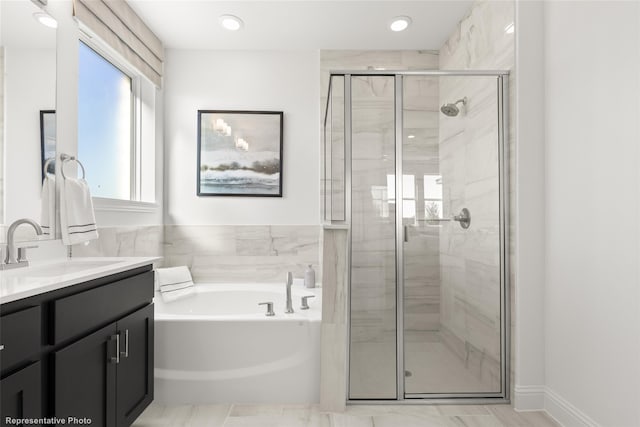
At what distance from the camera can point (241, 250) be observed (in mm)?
3346

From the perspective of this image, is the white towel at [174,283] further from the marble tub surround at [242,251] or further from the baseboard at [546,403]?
the baseboard at [546,403]

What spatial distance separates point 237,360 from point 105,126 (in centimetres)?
183

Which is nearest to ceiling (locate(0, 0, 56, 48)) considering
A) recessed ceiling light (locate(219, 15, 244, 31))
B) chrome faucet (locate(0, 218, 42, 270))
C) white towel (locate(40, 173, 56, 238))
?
white towel (locate(40, 173, 56, 238))

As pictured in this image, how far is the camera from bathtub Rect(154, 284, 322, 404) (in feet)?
6.97

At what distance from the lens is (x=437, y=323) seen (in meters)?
2.18

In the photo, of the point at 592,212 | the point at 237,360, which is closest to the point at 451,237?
the point at 592,212

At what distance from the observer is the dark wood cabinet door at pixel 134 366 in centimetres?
162

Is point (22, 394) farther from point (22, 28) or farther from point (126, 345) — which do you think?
point (22, 28)

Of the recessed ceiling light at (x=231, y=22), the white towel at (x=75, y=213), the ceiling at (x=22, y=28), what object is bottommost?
the white towel at (x=75, y=213)

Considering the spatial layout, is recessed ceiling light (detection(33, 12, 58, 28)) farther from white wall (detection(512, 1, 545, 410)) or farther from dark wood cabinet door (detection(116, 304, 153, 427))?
white wall (detection(512, 1, 545, 410))

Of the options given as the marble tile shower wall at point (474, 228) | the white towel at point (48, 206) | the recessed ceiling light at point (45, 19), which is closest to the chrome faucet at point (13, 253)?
the white towel at point (48, 206)

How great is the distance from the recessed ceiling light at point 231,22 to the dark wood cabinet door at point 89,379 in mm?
2287

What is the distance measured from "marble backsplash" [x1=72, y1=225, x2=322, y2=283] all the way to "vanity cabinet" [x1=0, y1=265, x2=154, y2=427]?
4.57 feet

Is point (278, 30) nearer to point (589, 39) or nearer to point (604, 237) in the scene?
point (589, 39)
